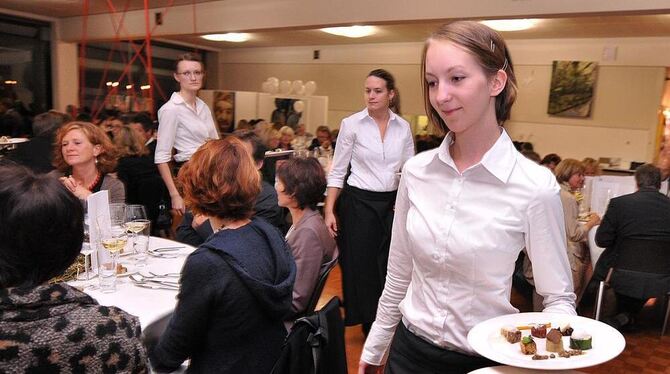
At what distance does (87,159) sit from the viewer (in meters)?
3.08

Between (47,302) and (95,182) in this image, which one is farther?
(95,182)

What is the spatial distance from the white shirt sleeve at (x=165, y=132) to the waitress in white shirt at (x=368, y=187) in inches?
46.7

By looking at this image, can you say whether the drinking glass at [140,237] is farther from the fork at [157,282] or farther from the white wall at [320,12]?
the white wall at [320,12]

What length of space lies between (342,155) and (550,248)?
2.34 metres

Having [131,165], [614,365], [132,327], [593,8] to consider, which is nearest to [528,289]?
[614,365]

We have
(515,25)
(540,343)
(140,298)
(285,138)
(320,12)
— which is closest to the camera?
(540,343)

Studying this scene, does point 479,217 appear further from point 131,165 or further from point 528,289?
point 131,165

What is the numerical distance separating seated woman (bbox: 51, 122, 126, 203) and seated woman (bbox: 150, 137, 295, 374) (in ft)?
5.15

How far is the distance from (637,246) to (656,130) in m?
5.84

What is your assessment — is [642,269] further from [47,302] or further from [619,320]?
[47,302]

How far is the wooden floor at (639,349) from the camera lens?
3.36 metres

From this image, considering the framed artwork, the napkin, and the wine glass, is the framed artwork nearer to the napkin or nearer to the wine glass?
the wine glass

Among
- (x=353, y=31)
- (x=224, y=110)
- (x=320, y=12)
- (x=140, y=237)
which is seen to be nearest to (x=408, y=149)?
(x=140, y=237)

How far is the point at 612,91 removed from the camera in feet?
28.1
